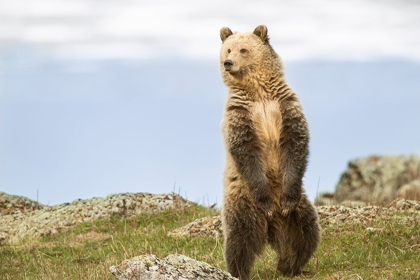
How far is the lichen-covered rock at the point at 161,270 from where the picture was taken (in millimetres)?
6066

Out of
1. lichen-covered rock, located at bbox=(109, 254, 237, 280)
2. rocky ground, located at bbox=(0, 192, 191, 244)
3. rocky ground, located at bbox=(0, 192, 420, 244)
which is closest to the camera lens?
lichen-covered rock, located at bbox=(109, 254, 237, 280)

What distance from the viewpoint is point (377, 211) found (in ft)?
35.8

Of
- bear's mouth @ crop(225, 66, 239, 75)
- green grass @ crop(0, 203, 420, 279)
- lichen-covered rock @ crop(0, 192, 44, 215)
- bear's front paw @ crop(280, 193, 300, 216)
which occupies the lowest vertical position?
green grass @ crop(0, 203, 420, 279)

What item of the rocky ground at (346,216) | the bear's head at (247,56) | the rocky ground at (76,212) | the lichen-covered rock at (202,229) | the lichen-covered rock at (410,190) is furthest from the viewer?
the lichen-covered rock at (410,190)

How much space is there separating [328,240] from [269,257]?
1.08m

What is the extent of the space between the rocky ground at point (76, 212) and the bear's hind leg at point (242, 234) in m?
6.14

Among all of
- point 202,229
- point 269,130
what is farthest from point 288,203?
point 202,229

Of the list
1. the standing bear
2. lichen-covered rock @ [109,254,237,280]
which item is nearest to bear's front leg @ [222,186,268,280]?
the standing bear

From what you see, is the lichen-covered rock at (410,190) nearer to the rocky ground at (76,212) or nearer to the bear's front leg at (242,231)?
the rocky ground at (76,212)

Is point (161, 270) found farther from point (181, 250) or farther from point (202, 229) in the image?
point (202, 229)

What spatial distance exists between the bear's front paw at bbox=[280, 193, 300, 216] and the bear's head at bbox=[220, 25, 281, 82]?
1640 millimetres

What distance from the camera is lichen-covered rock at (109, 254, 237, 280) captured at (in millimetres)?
6066

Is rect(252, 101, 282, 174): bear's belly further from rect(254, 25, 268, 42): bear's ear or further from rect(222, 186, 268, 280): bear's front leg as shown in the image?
rect(254, 25, 268, 42): bear's ear

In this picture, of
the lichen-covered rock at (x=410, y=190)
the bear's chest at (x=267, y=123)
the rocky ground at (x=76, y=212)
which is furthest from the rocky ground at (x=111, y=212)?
the lichen-covered rock at (x=410, y=190)
